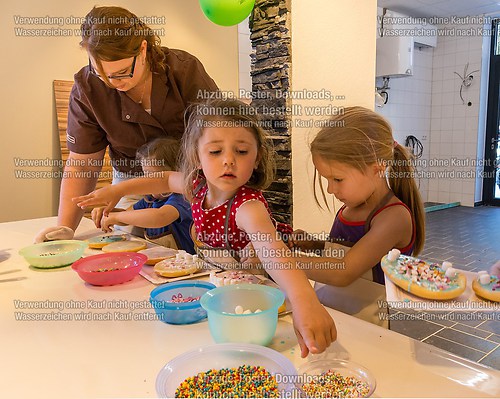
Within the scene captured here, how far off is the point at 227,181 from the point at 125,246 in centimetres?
45

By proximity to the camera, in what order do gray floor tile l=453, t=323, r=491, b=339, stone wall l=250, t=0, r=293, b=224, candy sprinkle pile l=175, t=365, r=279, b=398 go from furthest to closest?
gray floor tile l=453, t=323, r=491, b=339, stone wall l=250, t=0, r=293, b=224, candy sprinkle pile l=175, t=365, r=279, b=398

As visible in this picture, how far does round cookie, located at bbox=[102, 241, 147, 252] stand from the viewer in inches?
53.6

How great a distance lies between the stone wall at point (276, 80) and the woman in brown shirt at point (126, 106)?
472mm

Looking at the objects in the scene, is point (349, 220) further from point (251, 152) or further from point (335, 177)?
point (251, 152)

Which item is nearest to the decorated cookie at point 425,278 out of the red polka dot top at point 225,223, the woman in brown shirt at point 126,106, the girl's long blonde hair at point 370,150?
the girl's long blonde hair at point 370,150

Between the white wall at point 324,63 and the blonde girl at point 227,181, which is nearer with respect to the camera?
the blonde girl at point 227,181

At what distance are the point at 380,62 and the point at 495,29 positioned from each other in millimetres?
2120

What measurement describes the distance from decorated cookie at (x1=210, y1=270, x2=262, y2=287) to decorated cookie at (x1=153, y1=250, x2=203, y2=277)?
0.38 feet

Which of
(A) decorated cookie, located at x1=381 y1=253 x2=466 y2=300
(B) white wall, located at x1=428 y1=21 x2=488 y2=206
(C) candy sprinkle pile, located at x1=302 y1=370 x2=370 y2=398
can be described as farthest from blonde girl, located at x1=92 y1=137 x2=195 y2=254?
(B) white wall, located at x1=428 y1=21 x2=488 y2=206

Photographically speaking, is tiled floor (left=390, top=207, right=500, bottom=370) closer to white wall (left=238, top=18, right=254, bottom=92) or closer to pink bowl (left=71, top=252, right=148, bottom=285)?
pink bowl (left=71, top=252, right=148, bottom=285)

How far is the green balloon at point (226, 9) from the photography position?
1.67 m

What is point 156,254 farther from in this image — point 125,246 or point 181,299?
point 181,299

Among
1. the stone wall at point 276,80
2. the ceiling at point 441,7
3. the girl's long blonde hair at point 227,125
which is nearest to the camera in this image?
the girl's long blonde hair at point 227,125

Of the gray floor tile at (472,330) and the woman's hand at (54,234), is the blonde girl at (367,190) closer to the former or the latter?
the woman's hand at (54,234)
